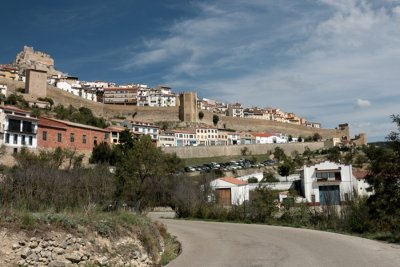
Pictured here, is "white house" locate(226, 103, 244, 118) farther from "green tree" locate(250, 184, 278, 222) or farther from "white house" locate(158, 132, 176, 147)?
"green tree" locate(250, 184, 278, 222)

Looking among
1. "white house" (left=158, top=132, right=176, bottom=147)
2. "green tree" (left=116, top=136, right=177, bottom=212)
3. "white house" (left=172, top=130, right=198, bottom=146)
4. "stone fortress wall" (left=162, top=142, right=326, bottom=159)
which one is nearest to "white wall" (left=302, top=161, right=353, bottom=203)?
"green tree" (left=116, top=136, right=177, bottom=212)

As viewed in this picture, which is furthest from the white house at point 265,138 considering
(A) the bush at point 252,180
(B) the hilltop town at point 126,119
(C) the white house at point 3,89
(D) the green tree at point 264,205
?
(D) the green tree at point 264,205

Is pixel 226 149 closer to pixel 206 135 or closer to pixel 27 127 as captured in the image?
pixel 206 135

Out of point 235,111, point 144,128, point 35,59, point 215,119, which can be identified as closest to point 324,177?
point 144,128

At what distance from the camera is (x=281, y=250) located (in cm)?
1115

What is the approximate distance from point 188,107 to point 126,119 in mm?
17151

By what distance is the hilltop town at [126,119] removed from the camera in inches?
2173

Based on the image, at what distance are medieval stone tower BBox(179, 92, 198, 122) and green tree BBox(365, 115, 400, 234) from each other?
319ft

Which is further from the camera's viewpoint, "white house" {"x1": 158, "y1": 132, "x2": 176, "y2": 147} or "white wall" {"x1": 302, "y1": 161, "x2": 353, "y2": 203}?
"white house" {"x1": 158, "y1": 132, "x2": 176, "y2": 147}

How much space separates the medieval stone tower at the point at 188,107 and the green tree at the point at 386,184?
319 feet

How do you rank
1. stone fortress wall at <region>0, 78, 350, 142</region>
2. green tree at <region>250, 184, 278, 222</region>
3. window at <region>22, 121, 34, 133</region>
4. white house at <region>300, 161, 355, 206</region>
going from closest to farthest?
green tree at <region>250, 184, 278, 222</region>, white house at <region>300, 161, 355, 206</region>, window at <region>22, 121, 34, 133</region>, stone fortress wall at <region>0, 78, 350, 142</region>

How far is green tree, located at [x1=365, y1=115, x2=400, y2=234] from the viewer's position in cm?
1255

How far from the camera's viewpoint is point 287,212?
19062 mm

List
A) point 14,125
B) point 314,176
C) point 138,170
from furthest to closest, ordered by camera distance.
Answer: point 14,125, point 314,176, point 138,170
